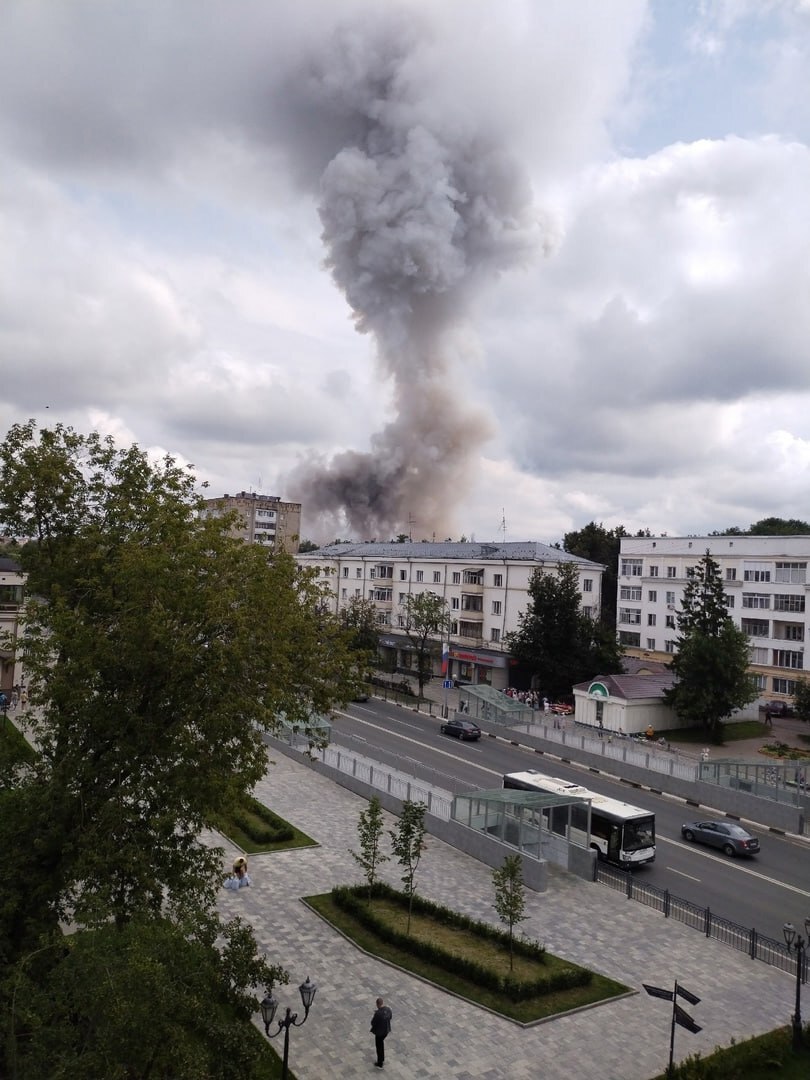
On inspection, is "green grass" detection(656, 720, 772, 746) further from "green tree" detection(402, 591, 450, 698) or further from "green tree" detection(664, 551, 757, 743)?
"green tree" detection(402, 591, 450, 698)

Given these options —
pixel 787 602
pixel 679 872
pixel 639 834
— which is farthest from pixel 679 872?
pixel 787 602

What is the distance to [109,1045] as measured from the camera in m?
9.45

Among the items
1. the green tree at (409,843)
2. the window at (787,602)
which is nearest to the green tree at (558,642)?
the window at (787,602)

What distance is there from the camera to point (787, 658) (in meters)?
62.8

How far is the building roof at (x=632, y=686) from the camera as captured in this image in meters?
47.7

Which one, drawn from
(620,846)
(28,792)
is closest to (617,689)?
(620,846)

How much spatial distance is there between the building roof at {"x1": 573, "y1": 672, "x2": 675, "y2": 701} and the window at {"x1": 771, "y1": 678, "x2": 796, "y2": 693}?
666 inches

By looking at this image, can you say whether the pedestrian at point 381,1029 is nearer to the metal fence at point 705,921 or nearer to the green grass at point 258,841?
the metal fence at point 705,921

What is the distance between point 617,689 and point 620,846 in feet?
73.3

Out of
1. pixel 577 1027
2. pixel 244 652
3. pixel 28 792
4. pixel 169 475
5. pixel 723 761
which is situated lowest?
pixel 577 1027

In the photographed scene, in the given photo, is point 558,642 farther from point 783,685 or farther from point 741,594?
point 741,594

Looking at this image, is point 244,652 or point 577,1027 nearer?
point 244,652

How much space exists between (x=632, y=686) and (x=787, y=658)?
70.7 ft

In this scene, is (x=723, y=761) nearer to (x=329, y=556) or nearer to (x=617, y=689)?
(x=617, y=689)
